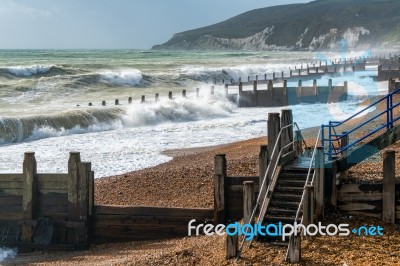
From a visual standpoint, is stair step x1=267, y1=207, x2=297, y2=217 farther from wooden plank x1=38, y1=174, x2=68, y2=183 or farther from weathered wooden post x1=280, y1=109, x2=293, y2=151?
wooden plank x1=38, y1=174, x2=68, y2=183

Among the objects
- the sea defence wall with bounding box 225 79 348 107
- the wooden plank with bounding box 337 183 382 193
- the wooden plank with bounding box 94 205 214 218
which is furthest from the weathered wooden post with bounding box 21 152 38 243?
the sea defence wall with bounding box 225 79 348 107

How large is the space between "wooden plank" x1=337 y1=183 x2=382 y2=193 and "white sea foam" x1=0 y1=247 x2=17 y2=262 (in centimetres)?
708

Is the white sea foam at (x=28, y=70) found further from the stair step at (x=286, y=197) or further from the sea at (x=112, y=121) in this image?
the stair step at (x=286, y=197)

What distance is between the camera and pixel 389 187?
38.2ft

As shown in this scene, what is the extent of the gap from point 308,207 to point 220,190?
8.95 feet

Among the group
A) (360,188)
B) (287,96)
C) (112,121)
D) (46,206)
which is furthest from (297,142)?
(287,96)

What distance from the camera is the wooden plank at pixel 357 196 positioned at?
1183 centimetres

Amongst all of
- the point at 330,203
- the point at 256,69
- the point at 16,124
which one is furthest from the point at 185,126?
the point at 256,69

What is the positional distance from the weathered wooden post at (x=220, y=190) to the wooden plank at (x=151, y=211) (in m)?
0.26

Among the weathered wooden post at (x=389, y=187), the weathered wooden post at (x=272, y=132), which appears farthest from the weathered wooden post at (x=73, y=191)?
the weathered wooden post at (x=389, y=187)

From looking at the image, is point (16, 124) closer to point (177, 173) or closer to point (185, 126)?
point (185, 126)

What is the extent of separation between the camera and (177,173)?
17.5 meters

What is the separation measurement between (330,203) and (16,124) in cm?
2244

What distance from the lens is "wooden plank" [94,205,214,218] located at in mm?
13625
